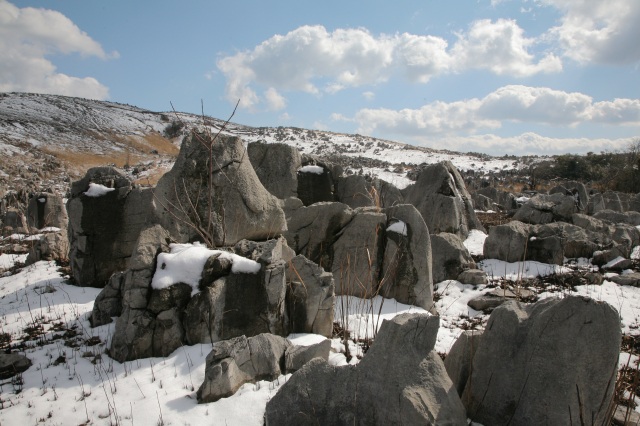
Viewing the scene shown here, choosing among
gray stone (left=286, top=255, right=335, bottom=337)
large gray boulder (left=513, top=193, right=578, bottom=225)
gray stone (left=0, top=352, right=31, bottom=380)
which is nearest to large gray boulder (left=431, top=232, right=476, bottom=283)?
gray stone (left=286, top=255, right=335, bottom=337)

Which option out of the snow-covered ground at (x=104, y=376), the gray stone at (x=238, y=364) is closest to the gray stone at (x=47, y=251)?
the snow-covered ground at (x=104, y=376)

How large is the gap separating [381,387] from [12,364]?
182 inches

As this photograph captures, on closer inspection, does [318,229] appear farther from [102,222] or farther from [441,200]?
[441,200]

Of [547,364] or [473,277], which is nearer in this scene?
[547,364]

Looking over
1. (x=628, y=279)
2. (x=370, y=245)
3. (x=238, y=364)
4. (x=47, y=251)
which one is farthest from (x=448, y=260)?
(x=47, y=251)

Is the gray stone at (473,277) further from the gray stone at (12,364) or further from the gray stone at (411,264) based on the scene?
the gray stone at (12,364)

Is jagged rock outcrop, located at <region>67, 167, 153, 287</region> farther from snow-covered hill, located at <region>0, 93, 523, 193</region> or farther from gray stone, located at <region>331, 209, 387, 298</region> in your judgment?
snow-covered hill, located at <region>0, 93, 523, 193</region>

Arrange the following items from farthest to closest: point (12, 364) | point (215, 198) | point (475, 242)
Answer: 1. point (475, 242)
2. point (215, 198)
3. point (12, 364)

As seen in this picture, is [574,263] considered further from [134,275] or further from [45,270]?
Answer: [45,270]

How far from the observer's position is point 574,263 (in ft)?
34.8

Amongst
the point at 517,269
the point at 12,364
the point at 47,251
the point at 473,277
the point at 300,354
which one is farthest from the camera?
the point at 47,251

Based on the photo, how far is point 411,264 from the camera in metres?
7.62

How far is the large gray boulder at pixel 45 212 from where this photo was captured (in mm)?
16375

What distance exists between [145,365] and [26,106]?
74.6 meters
